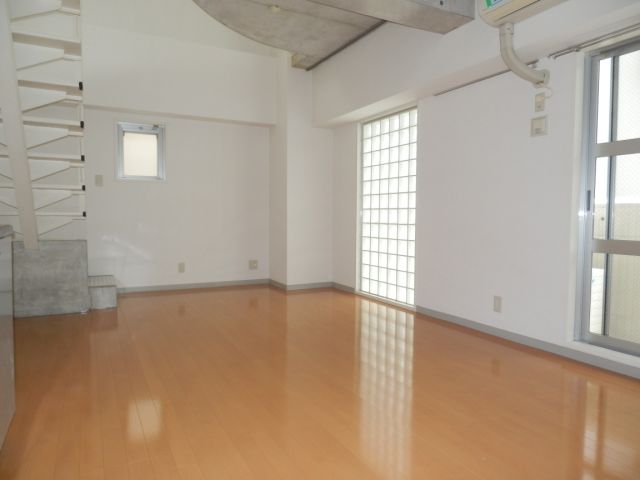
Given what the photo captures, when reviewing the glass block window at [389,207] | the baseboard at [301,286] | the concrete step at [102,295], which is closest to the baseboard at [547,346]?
the glass block window at [389,207]

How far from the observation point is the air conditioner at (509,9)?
2.62m

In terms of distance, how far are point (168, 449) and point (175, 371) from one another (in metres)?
1.04

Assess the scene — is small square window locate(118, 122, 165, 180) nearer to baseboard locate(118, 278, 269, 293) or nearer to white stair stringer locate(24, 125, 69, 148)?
baseboard locate(118, 278, 269, 293)

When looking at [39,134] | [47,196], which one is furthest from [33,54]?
[47,196]

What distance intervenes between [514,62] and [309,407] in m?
2.59

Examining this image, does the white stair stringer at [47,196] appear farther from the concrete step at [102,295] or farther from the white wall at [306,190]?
the white wall at [306,190]

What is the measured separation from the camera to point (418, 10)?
129 inches

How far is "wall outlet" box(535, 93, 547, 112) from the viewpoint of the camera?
3.30 m

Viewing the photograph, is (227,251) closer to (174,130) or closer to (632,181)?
(174,130)

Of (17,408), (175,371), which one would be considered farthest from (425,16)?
(17,408)

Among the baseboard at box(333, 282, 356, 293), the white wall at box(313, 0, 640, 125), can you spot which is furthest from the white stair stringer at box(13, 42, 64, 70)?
the baseboard at box(333, 282, 356, 293)

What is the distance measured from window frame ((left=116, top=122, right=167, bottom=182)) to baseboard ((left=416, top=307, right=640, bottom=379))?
3817 millimetres

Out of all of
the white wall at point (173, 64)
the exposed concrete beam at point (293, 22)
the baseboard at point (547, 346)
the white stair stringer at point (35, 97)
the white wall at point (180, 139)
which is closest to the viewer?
the baseboard at point (547, 346)

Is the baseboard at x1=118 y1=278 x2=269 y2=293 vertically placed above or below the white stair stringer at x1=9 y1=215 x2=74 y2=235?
below
